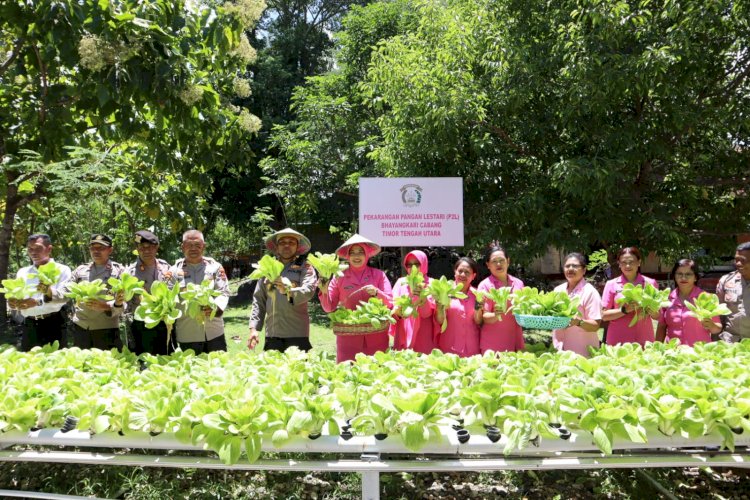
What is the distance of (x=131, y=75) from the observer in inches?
127

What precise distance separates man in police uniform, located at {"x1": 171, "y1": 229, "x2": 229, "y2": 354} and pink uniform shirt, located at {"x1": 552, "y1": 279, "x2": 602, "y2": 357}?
2.16 meters

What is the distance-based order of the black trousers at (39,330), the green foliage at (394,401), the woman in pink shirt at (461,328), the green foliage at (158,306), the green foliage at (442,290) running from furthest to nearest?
the black trousers at (39,330), the woman in pink shirt at (461,328), the green foliage at (442,290), the green foliage at (158,306), the green foliage at (394,401)

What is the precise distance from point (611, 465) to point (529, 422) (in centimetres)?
39

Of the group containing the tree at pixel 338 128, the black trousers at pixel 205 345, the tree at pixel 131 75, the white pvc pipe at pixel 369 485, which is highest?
the tree at pixel 338 128

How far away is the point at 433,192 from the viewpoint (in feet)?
14.9

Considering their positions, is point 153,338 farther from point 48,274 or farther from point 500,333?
point 500,333

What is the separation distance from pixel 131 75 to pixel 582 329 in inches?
123

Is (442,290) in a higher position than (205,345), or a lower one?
higher

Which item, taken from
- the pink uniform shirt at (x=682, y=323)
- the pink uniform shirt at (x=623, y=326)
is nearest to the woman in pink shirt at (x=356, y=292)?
the pink uniform shirt at (x=623, y=326)

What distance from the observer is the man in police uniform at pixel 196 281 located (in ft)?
11.5

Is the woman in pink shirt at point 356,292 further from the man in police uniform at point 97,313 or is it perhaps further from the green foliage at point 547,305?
the man in police uniform at point 97,313

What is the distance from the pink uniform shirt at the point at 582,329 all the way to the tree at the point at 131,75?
8.73 ft

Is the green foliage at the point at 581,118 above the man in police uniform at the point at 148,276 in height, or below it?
above

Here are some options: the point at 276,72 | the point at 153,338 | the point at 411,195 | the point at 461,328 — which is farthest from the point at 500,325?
the point at 276,72
